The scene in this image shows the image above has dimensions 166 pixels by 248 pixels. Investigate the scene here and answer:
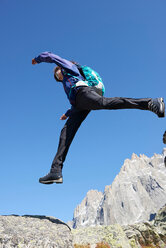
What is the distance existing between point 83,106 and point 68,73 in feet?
3.82

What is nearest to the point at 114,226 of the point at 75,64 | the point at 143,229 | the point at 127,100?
Result: the point at 143,229

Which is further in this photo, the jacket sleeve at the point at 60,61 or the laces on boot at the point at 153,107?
the jacket sleeve at the point at 60,61

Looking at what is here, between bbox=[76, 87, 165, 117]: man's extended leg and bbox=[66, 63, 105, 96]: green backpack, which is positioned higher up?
bbox=[66, 63, 105, 96]: green backpack

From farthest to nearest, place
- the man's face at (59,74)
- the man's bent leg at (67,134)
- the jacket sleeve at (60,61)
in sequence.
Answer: the man's face at (59,74)
the jacket sleeve at (60,61)
the man's bent leg at (67,134)

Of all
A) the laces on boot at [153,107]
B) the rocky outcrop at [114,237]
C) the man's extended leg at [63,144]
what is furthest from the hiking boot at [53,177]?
the rocky outcrop at [114,237]

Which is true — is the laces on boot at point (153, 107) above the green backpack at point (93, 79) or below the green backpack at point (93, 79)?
below

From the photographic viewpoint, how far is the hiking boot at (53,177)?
616cm

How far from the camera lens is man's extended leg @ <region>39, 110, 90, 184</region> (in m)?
6.21

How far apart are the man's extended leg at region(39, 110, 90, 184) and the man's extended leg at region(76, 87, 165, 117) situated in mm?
536

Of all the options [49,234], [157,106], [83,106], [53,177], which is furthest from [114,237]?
[157,106]

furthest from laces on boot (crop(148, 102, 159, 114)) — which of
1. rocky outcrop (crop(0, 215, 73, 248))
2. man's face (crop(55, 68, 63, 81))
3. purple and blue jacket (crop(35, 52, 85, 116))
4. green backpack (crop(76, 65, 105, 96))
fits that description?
rocky outcrop (crop(0, 215, 73, 248))

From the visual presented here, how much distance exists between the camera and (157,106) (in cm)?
523

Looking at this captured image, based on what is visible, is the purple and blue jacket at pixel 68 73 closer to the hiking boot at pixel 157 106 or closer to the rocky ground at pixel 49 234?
the hiking boot at pixel 157 106

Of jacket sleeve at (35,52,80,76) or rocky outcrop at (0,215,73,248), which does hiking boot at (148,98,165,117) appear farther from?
rocky outcrop at (0,215,73,248)
